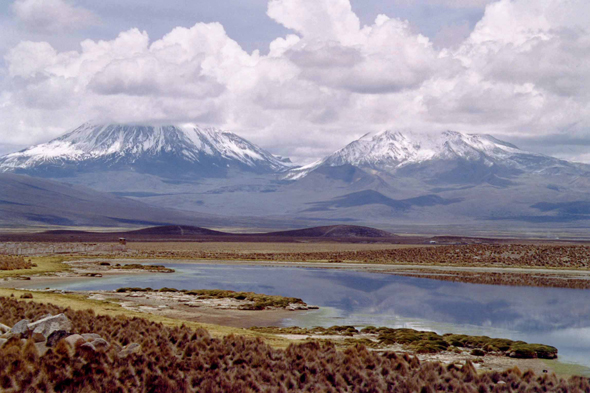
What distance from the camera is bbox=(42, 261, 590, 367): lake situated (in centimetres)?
2997

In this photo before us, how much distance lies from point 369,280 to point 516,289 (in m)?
12.8

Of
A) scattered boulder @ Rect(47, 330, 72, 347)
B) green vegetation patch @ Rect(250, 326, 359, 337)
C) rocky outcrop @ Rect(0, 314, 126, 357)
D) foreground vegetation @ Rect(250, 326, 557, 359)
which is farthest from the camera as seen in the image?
green vegetation patch @ Rect(250, 326, 359, 337)

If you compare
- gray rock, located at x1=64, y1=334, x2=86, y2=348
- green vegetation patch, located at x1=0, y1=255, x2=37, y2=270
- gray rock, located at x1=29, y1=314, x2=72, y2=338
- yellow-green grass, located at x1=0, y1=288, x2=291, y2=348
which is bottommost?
yellow-green grass, located at x1=0, y1=288, x2=291, y2=348

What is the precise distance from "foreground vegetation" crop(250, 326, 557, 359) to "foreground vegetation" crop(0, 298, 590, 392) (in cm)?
523

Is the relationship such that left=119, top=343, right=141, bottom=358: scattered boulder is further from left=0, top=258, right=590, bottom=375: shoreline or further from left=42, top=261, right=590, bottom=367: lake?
left=42, top=261, right=590, bottom=367: lake

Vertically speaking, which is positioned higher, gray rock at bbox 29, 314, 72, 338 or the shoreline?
gray rock at bbox 29, 314, 72, 338

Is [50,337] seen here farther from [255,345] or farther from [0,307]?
[0,307]

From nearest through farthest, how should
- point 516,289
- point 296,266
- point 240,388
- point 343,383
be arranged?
1. point 240,388
2. point 343,383
3. point 516,289
4. point 296,266

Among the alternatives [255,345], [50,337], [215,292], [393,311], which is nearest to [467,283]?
[393,311]

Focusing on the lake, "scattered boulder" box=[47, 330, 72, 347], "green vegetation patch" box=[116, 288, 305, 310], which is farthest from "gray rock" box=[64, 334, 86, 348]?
"green vegetation patch" box=[116, 288, 305, 310]

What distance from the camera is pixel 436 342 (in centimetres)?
2356

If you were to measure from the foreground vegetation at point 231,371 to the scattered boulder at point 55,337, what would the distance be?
3.29ft

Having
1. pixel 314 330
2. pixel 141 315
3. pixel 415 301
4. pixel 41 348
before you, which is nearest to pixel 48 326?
pixel 41 348

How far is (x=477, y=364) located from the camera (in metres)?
→ 20.2
